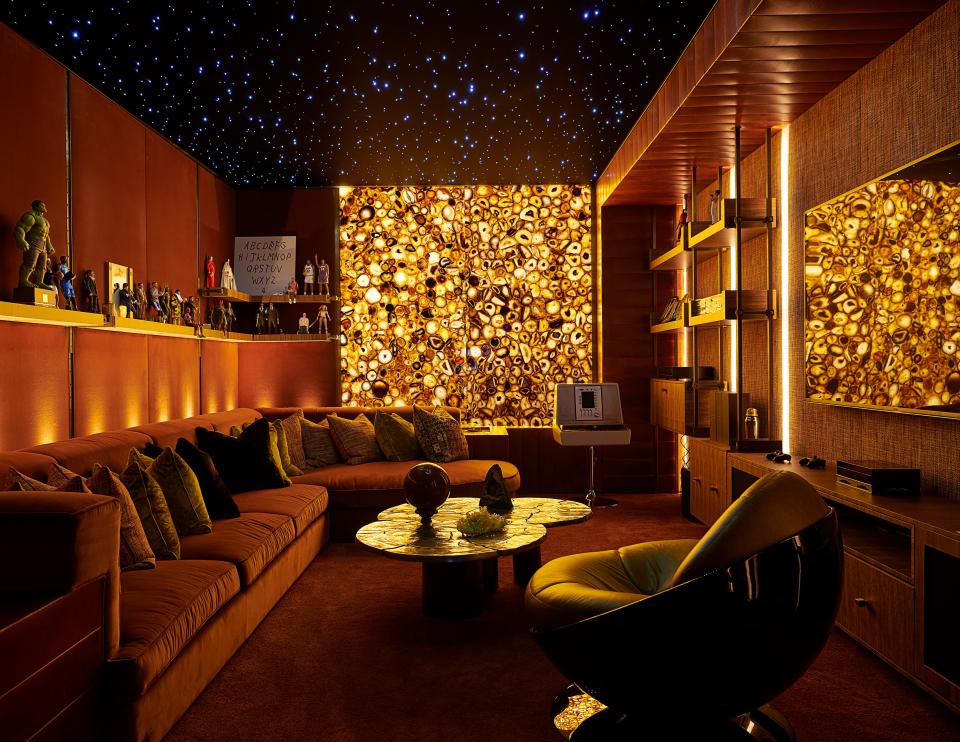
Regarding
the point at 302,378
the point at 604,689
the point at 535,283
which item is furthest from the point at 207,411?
the point at 604,689

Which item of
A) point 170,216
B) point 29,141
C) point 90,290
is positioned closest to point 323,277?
point 170,216

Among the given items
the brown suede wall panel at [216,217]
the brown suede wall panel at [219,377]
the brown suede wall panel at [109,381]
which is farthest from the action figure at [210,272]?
the brown suede wall panel at [109,381]

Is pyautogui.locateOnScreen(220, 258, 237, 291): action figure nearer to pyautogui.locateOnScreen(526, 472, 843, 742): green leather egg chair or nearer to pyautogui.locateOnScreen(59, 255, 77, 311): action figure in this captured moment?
pyautogui.locateOnScreen(59, 255, 77, 311): action figure

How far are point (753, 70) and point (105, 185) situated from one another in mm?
3541

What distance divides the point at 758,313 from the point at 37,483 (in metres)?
3.76

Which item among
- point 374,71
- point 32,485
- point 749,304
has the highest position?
point 374,71

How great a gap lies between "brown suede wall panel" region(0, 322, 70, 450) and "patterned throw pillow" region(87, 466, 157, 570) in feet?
3.44

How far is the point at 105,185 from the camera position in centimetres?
419

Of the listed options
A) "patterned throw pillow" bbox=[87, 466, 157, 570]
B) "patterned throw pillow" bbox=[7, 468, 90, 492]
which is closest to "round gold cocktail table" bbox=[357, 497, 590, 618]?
"patterned throw pillow" bbox=[87, 466, 157, 570]

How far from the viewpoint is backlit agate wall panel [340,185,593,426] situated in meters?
6.55

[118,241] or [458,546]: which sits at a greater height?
[118,241]

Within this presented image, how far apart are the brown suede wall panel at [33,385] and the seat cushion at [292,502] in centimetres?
99

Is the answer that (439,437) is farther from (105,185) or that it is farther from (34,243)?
(34,243)

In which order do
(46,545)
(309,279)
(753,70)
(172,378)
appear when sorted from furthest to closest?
(309,279) < (172,378) < (753,70) < (46,545)
